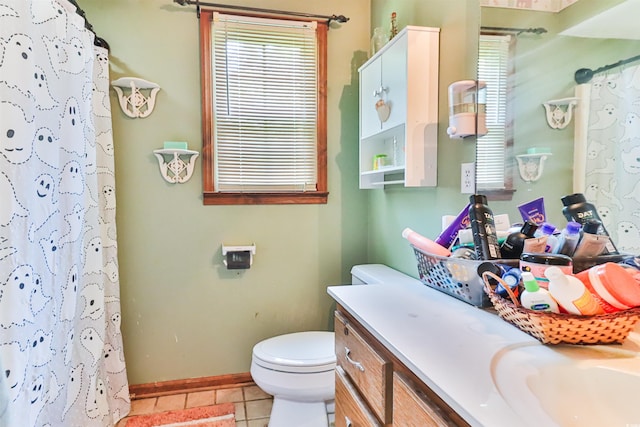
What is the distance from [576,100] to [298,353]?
4.62 ft

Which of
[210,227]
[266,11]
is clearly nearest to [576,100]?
[266,11]

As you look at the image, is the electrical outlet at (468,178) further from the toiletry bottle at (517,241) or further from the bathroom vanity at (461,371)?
the bathroom vanity at (461,371)

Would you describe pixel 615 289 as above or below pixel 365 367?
above

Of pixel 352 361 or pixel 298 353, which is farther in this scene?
pixel 298 353

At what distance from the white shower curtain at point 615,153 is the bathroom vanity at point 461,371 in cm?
32

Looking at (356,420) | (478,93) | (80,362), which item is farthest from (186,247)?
(478,93)

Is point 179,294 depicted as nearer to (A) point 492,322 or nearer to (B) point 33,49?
(B) point 33,49

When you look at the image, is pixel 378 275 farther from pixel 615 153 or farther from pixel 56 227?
pixel 56 227

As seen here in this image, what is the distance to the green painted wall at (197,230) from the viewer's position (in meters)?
1.97

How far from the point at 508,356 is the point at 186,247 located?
1713 mm

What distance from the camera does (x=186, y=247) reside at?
6.78ft

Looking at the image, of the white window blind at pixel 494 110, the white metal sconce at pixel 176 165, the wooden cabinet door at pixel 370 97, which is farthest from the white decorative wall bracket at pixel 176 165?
the white window blind at pixel 494 110

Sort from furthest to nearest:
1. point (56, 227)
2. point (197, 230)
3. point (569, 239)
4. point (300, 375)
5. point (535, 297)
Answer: point (197, 230)
point (300, 375)
point (56, 227)
point (569, 239)
point (535, 297)

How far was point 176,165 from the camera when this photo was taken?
2.00m
